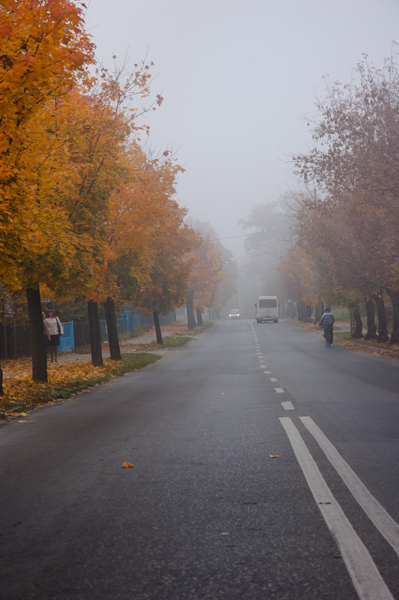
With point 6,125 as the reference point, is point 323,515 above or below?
below

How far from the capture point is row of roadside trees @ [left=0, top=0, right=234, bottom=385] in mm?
10164

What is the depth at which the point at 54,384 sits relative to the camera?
15641mm

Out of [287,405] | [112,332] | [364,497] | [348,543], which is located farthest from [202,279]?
[348,543]

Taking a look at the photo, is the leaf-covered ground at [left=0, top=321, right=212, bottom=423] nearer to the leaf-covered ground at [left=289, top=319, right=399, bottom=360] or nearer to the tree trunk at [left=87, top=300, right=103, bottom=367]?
the tree trunk at [left=87, top=300, right=103, bottom=367]

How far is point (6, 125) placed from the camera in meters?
10.2

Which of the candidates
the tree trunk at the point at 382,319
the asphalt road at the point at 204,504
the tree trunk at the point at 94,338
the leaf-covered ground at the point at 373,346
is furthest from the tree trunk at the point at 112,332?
the tree trunk at the point at 382,319

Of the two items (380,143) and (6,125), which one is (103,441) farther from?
(380,143)

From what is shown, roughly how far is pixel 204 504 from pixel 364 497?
3.89 ft

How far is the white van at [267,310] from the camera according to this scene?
257ft

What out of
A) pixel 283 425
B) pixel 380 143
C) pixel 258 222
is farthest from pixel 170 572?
pixel 258 222

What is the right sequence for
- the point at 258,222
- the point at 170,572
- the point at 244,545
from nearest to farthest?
the point at 170,572 < the point at 244,545 < the point at 258,222

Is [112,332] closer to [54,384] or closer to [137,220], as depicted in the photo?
[137,220]

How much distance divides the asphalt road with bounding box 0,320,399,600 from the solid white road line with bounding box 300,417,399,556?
0.05ft

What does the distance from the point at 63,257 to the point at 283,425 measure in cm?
711
